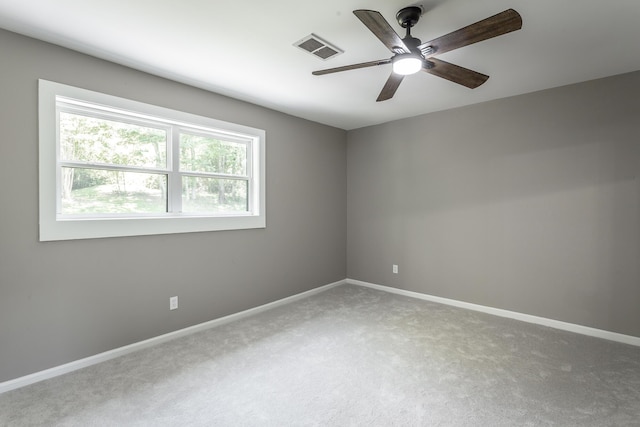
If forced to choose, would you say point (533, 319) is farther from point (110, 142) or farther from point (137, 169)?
point (110, 142)

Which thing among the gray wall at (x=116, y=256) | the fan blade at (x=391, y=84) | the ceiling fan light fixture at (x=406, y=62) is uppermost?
the fan blade at (x=391, y=84)

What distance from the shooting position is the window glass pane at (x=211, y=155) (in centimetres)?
311

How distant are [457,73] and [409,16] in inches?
22.2

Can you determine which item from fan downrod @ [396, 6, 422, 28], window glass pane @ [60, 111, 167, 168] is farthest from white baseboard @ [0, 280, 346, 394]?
fan downrod @ [396, 6, 422, 28]

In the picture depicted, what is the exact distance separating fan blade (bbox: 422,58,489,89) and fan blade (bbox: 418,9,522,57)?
20cm

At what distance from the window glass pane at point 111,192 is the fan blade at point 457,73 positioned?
252 cm

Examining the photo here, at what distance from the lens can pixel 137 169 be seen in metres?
2.74

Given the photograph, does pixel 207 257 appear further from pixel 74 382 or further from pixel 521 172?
pixel 521 172

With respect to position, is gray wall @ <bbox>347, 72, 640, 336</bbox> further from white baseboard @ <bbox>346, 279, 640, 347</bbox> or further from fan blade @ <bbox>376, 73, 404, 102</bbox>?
fan blade @ <bbox>376, 73, 404, 102</bbox>

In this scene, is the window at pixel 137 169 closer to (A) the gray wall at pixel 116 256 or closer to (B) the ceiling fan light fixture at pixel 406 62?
(A) the gray wall at pixel 116 256

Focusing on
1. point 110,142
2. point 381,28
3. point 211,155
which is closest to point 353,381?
point 381,28

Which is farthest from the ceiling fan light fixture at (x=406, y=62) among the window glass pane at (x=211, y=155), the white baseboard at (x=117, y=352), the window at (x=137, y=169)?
the white baseboard at (x=117, y=352)

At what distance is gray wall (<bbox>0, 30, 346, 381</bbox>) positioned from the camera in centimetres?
212

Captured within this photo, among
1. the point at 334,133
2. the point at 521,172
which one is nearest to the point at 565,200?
the point at 521,172
